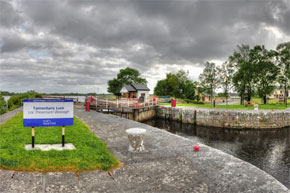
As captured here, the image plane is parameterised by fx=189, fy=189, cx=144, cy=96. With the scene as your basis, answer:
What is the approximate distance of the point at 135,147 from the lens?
7.98 meters

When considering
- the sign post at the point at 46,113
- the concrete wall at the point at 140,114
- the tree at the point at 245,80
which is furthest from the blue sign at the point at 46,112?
the tree at the point at 245,80

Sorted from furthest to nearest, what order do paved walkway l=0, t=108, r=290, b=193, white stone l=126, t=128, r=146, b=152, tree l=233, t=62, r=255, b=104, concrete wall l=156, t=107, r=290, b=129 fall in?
tree l=233, t=62, r=255, b=104 → concrete wall l=156, t=107, r=290, b=129 → white stone l=126, t=128, r=146, b=152 → paved walkway l=0, t=108, r=290, b=193

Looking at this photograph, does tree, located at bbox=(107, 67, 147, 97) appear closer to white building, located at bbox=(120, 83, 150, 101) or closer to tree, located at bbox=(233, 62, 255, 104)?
white building, located at bbox=(120, 83, 150, 101)

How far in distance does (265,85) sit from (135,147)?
41.5m

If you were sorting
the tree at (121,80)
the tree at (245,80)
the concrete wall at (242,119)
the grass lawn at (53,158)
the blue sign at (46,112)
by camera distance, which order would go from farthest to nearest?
the tree at (121,80) < the tree at (245,80) < the concrete wall at (242,119) < the blue sign at (46,112) < the grass lawn at (53,158)

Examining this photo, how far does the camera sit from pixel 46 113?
7.39 meters

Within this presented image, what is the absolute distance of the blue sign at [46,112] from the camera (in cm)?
713

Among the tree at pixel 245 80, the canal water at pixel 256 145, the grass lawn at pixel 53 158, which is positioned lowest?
the canal water at pixel 256 145

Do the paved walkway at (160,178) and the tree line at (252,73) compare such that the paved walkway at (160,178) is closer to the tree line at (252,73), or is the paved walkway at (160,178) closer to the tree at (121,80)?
the tree line at (252,73)

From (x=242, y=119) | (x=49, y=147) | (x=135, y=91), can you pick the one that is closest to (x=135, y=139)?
(x=49, y=147)

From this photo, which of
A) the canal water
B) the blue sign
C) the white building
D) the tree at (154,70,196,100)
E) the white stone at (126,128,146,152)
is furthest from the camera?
the tree at (154,70,196,100)

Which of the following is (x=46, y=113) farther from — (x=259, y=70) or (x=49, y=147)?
(x=259, y=70)

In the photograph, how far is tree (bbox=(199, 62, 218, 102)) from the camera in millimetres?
46375

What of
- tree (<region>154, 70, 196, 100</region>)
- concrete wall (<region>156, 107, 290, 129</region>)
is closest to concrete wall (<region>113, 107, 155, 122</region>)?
concrete wall (<region>156, 107, 290, 129</region>)
